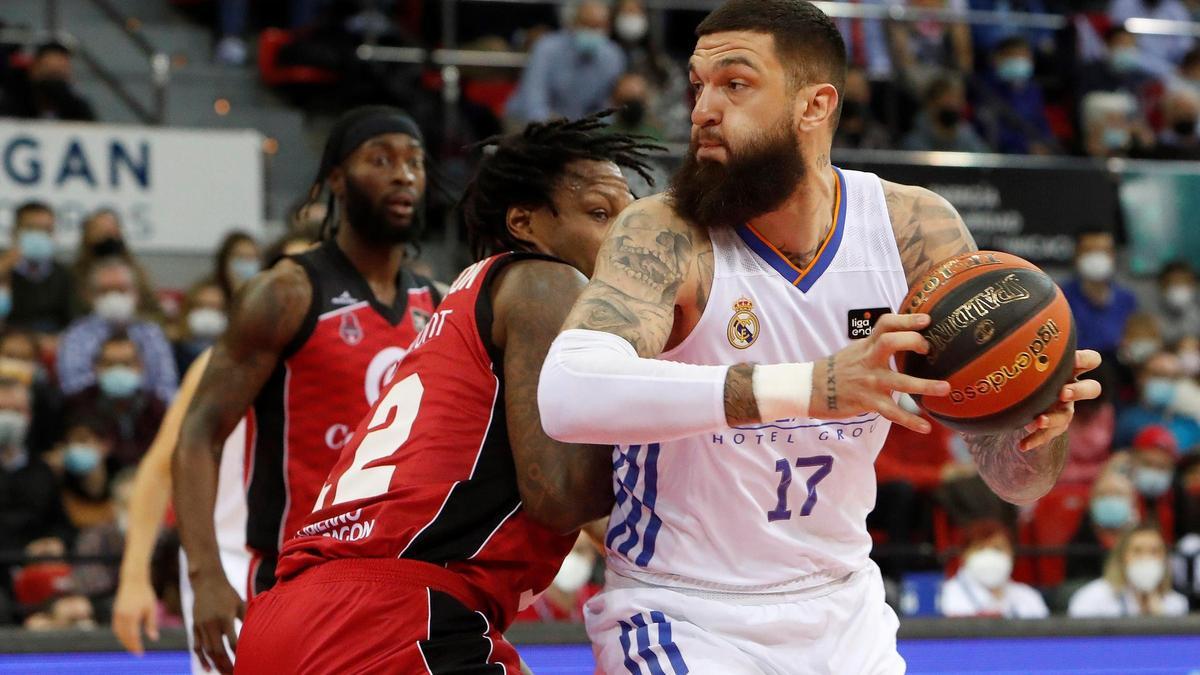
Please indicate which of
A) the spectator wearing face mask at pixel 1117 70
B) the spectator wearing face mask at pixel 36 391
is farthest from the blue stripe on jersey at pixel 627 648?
the spectator wearing face mask at pixel 1117 70

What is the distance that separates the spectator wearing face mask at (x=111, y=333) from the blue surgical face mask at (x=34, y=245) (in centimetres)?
38

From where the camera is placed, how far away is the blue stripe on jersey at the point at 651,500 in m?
3.28

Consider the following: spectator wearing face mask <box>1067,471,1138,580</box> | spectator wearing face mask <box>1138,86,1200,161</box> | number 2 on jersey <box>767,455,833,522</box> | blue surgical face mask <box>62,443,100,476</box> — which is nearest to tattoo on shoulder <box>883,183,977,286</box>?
number 2 on jersey <box>767,455,833,522</box>

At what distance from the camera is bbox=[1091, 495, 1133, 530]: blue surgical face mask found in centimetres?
931

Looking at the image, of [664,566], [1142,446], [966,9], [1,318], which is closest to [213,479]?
[664,566]

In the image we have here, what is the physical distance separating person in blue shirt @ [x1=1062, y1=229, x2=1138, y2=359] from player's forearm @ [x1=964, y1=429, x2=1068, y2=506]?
8.36m

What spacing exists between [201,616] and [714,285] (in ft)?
5.92

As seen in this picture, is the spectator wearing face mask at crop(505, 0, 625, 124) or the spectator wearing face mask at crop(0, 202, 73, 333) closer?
the spectator wearing face mask at crop(0, 202, 73, 333)

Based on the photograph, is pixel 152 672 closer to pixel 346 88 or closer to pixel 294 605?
pixel 294 605

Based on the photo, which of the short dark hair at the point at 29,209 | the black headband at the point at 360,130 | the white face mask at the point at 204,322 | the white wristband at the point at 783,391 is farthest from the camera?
the short dark hair at the point at 29,209

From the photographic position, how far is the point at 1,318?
30.5 feet

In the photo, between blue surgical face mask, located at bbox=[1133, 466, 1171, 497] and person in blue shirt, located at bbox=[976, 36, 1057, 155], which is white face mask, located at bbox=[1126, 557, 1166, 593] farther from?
person in blue shirt, located at bbox=[976, 36, 1057, 155]

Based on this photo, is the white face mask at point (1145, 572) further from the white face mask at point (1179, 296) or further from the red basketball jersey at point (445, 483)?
the red basketball jersey at point (445, 483)

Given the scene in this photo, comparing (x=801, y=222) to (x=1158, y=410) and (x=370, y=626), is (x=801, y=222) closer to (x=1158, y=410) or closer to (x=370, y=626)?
(x=370, y=626)
